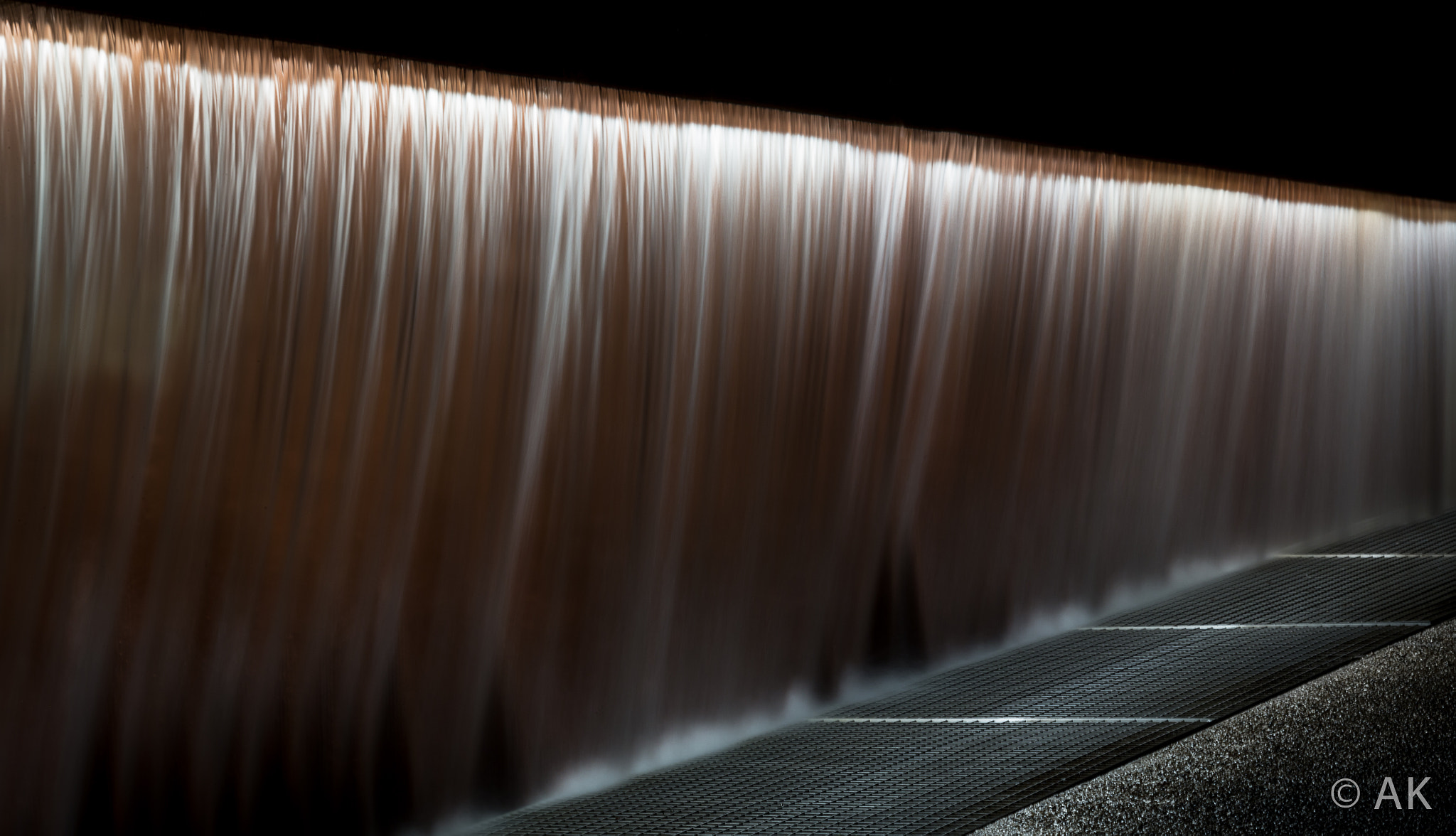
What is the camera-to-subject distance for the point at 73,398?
2.31m

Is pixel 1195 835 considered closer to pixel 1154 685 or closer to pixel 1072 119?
pixel 1154 685

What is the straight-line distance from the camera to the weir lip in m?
2.29

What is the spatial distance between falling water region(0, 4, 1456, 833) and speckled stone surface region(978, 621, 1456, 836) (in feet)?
3.54

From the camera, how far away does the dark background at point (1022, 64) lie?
7.70ft

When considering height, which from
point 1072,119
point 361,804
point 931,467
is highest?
point 1072,119

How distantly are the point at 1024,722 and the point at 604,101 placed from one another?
1662 millimetres

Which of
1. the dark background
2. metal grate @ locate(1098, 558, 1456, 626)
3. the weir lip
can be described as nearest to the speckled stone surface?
the weir lip

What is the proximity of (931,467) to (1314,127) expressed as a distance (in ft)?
5.05


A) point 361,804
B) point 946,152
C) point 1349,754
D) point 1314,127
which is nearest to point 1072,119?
point 946,152

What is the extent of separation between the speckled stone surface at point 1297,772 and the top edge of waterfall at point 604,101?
5.07 ft

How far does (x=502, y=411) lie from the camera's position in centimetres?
274

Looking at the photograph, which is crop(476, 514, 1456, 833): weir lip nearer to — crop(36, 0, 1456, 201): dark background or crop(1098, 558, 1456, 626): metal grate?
crop(1098, 558, 1456, 626): metal grate

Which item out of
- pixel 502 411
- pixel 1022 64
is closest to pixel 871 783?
pixel 502 411

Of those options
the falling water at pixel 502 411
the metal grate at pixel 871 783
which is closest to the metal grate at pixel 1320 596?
the falling water at pixel 502 411
